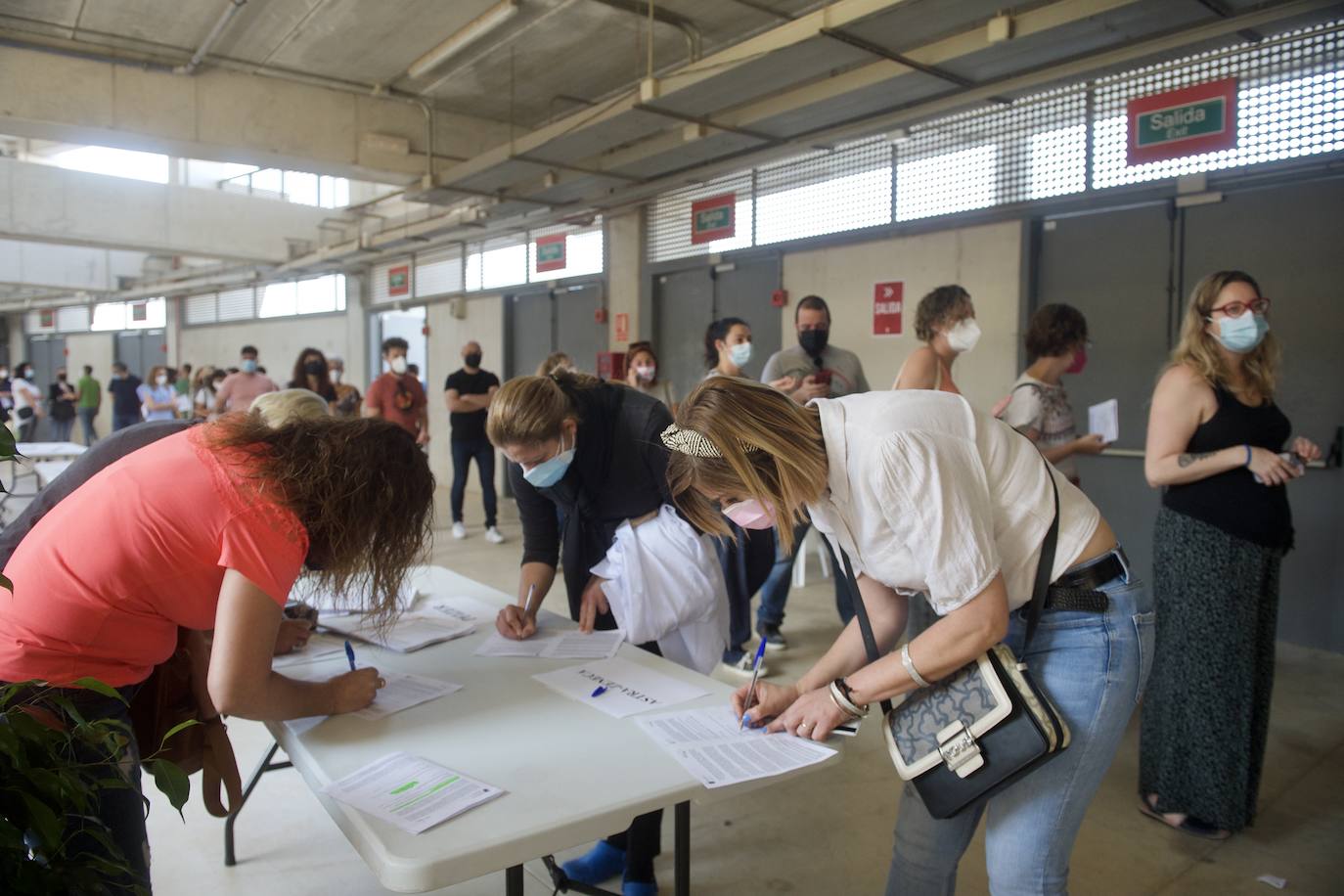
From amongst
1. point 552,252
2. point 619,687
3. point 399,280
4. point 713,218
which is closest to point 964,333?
point 619,687

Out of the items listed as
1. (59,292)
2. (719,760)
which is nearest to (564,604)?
(719,760)

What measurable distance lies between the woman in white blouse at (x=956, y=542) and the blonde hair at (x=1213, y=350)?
1308 mm

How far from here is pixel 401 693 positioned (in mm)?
1729

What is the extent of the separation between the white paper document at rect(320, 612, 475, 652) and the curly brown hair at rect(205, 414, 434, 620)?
18.5 inches

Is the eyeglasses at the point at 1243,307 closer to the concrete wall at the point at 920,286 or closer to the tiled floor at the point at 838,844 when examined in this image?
the tiled floor at the point at 838,844

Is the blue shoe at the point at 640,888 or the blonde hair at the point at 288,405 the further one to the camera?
the blonde hair at the point at 288,405

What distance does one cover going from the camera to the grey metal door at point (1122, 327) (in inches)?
179

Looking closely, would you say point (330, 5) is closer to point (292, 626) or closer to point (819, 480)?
point (292, 626)

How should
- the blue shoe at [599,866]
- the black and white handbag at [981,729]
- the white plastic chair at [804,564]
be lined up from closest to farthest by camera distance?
the black and white handbag at [981,729] → the blue shoe at [599,866] → the white plastic chair at [804,564]

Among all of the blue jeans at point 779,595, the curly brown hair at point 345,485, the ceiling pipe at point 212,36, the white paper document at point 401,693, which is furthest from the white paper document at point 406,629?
the ceiling pipe at point 212,36

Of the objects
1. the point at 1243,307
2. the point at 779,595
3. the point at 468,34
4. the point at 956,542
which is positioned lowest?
the point at 779,595

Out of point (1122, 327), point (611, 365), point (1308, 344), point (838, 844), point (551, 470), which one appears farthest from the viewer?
point (611, 365)

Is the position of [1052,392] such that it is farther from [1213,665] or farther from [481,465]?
[481,465]

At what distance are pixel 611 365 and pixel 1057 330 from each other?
449cm
